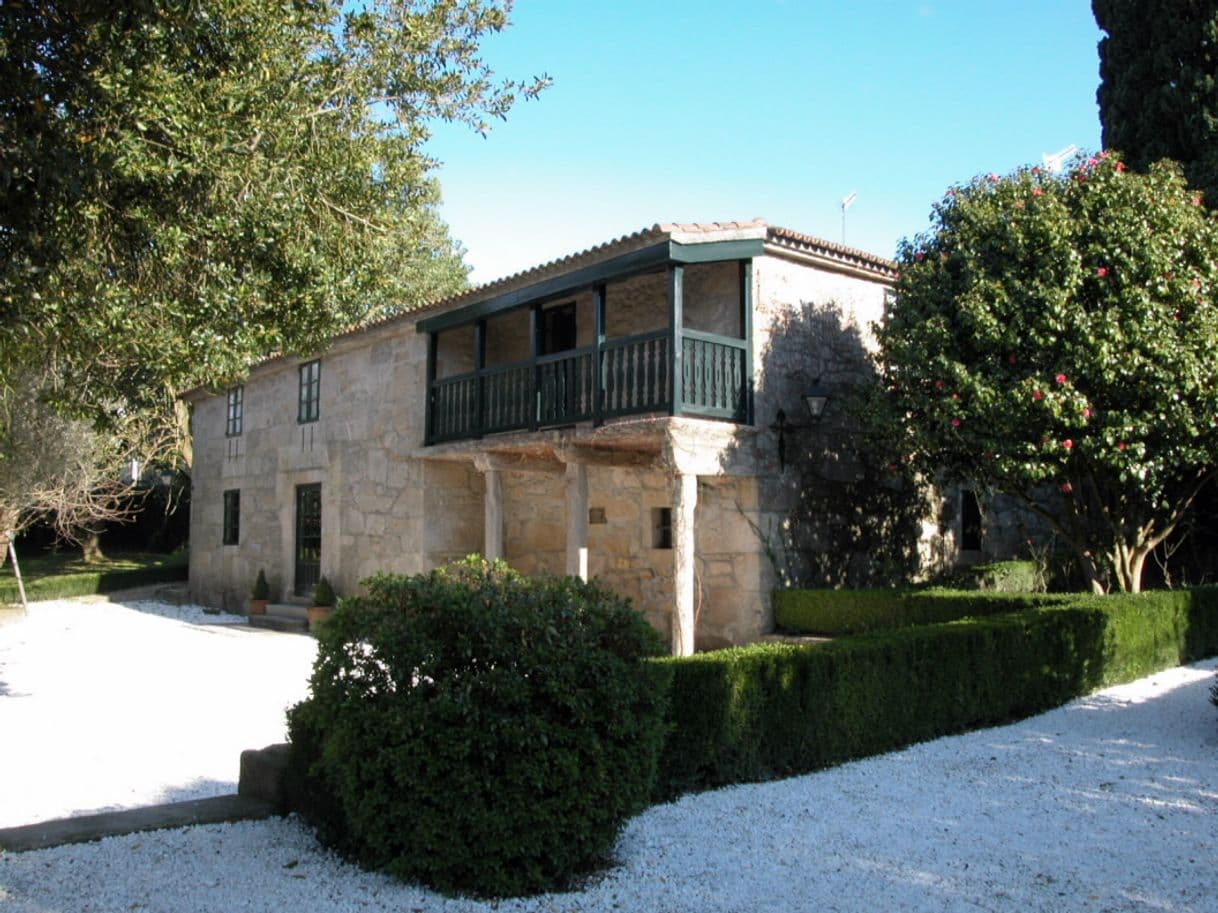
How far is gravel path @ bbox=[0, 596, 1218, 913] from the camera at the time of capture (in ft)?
13.1

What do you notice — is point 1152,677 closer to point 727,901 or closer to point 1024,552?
point 1024,552

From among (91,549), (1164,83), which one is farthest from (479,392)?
(91,549)

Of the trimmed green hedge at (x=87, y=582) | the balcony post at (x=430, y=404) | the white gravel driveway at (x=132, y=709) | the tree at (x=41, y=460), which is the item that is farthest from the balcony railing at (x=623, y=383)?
the trimmed green hedge at (x=87, y=582)

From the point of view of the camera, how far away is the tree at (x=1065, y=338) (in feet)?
31.4

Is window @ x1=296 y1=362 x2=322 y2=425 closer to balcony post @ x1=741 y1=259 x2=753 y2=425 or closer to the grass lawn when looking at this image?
the grass lawn

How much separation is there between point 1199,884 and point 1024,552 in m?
11.0

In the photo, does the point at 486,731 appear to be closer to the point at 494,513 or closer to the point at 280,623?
the point at 494,513

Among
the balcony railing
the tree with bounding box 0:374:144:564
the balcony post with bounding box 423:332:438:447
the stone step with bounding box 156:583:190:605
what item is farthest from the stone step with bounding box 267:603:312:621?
the balcony railing

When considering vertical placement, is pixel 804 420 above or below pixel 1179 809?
above

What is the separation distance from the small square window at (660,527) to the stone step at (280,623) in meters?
5.92

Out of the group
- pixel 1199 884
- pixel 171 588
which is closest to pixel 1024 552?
pixel 1199 884

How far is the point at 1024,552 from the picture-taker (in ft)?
48.0

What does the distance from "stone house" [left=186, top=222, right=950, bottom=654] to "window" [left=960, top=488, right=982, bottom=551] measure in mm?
994

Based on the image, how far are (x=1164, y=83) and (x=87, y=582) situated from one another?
2288 cm
